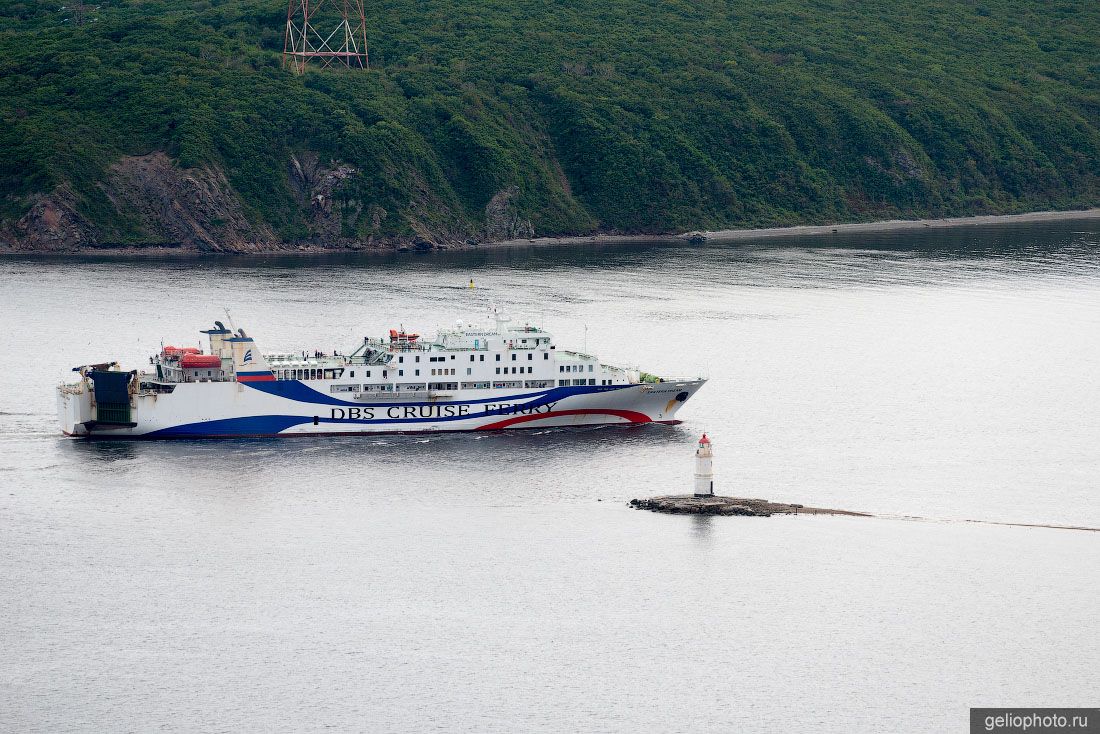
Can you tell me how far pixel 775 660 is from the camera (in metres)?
50.0

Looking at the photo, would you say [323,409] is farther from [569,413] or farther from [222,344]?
[569,413]

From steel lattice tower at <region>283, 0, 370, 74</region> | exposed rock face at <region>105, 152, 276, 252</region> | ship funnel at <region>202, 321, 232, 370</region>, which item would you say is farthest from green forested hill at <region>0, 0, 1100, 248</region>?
ship funnel at <region>202, 321, 232, 370</region>

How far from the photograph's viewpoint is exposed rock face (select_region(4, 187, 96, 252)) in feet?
490

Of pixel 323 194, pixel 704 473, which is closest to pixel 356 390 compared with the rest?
pixel 704 473

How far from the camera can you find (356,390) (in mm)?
74688

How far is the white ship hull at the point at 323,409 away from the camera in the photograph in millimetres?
73375

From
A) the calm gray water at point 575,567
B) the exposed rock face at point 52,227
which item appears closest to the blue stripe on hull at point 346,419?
the calm gray water at point 575,567

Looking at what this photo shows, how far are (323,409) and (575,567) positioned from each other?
22.1 metres

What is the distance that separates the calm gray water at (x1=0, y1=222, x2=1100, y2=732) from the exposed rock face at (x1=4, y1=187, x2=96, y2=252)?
56614mm

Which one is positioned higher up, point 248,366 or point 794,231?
point 794,231

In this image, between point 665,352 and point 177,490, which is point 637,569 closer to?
point 177,490

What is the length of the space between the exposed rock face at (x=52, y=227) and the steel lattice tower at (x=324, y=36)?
3749cm

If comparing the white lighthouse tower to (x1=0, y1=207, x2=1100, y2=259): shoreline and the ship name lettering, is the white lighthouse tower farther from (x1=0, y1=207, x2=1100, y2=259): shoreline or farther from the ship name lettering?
(x1=0, y1=207, x2=1100, y2=259): shoreline

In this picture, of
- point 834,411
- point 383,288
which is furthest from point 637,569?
point 383,288
